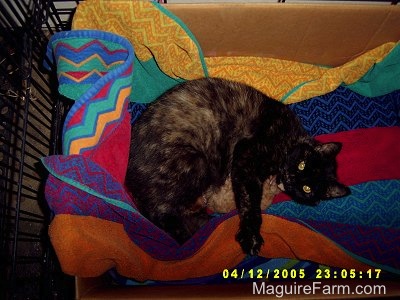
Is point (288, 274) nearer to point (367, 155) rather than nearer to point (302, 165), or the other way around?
point (302, 165)

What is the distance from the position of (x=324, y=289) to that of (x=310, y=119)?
935mm

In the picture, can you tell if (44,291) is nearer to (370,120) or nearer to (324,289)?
(324,289)

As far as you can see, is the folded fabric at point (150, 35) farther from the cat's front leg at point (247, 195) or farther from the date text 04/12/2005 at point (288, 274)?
the date text 04/12/2005 at point (288, 274)

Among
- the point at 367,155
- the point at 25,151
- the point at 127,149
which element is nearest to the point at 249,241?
the point at 127,149

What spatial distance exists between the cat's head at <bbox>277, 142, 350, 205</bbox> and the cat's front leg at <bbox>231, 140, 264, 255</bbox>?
A: 17cm

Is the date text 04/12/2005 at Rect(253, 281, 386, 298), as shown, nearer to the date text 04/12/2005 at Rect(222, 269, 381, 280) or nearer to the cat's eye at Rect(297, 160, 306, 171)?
the date text 04/12/2005 at Rect(222, 269, 381, 280)

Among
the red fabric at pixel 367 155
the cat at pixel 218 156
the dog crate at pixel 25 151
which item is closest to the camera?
the dog crate at pixel 25 151

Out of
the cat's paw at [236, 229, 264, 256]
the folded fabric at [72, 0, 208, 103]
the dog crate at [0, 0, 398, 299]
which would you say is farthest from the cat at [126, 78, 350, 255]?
the dog crate at [0, 0, 398, 299]

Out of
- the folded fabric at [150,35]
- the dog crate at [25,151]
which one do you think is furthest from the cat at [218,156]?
the dog crate at [25,151]

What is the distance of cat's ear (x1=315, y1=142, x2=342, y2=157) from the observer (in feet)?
4.54

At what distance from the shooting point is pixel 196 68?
153cm

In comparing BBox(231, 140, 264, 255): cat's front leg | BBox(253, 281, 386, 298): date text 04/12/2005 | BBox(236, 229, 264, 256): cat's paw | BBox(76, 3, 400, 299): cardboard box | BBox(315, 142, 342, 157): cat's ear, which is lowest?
BBox(253, 281, 386, 298): date text 04/12/2005

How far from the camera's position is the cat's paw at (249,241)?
133 centimetres

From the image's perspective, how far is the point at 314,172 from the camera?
1.40 meters
